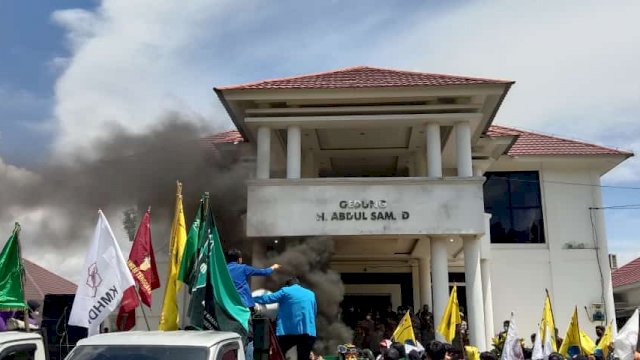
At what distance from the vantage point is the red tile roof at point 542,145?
21.1 meters

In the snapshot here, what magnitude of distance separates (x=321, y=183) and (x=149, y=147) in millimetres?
5926

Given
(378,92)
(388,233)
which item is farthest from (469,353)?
(378,92)

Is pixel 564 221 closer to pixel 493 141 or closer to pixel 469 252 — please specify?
pixel 493 141

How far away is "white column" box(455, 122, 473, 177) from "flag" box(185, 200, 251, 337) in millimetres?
9567

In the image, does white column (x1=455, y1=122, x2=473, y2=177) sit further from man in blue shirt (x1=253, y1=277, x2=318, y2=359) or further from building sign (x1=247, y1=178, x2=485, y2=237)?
man in blue shirt (x1=253, y1=277, x2=318, y2=359)

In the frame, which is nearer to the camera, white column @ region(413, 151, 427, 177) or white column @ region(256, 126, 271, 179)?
white column @ region(256, 126, 271, 179)

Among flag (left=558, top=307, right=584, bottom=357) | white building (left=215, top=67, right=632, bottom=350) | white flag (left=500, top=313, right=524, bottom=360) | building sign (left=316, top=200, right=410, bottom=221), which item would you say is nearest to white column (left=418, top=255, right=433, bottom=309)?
white building (left=215, top=67, right=632, bottom=350)

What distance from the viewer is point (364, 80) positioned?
52.5 feet

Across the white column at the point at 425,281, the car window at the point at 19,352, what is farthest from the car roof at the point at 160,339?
the white column at the point at 425,281

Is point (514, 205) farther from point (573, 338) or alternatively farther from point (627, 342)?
point (627, 342)

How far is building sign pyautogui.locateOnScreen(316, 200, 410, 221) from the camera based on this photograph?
1498cm

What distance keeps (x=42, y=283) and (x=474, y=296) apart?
23819 millimetres

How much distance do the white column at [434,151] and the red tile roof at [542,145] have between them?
513cm

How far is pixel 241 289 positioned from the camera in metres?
8.13
